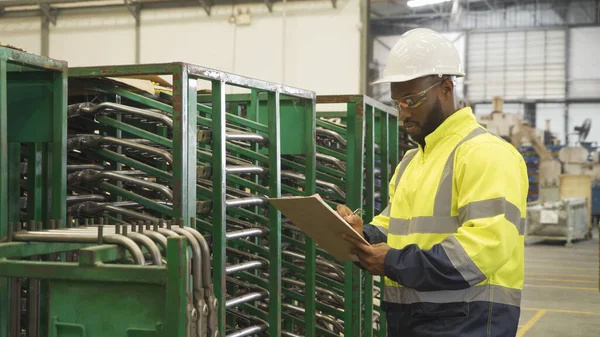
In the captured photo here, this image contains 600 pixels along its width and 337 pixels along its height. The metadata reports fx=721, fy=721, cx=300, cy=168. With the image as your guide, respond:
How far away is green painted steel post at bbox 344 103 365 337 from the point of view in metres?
4.83

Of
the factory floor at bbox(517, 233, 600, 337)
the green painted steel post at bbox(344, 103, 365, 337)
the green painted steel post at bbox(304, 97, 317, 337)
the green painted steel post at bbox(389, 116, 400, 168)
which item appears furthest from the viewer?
the factory floor at bbox(517, 233, 600, 337)

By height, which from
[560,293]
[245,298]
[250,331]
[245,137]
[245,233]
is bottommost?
[560,293]

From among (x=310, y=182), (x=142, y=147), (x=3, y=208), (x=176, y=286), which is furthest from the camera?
(x=310, y=182)

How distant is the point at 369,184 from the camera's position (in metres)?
5.29

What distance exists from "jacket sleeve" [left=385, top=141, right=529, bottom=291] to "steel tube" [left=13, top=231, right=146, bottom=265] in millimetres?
966

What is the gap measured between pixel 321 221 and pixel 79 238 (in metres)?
0.94

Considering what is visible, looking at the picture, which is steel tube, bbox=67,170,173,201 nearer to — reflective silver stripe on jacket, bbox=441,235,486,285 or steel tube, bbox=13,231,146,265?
steel tube, bbox=13,231,146,265

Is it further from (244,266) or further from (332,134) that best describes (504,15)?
(244,266)

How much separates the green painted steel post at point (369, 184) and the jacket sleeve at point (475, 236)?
8.55 ft

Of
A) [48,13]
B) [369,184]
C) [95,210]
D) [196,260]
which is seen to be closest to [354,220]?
[196,260]

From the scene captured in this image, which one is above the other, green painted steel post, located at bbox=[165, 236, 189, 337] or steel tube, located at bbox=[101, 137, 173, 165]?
steel tube, located at bbox=[101, 137, 173, 165]

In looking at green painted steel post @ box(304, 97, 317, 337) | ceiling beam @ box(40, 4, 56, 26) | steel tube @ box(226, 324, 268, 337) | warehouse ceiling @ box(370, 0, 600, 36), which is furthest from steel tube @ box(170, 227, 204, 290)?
warehouse ceiling @ box(370, 0, 600, 36)

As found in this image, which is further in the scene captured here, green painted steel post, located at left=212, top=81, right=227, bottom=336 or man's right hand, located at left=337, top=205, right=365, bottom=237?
green painted steel post, located at left=212, top=81, right=227, bottom=336

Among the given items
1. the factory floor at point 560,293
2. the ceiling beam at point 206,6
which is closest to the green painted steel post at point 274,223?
the factory floor at point 560,293
